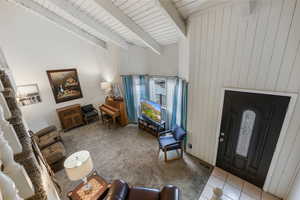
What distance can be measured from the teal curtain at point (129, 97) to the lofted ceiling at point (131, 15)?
1.37 m

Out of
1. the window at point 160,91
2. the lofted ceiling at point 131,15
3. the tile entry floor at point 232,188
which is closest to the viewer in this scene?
the lofted ceiling at point 131,15

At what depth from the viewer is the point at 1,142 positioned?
451 mm

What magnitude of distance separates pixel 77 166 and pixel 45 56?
4.43 meters

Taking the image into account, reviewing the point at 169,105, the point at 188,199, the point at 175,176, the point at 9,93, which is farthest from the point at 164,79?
the point at 9,93

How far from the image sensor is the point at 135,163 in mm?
3209

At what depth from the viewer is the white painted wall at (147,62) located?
387cm

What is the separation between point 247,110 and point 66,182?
404 cm

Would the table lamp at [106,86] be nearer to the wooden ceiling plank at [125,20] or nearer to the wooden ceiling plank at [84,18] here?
the wooden ceiling plank at [84,18]

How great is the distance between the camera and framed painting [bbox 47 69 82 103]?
15.3 ft

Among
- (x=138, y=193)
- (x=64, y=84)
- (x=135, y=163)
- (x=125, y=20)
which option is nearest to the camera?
(x=138, y=193)

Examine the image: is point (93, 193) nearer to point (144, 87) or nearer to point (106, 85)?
point (144, 87)

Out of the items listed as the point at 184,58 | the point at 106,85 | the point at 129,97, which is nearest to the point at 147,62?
the point at 129,97

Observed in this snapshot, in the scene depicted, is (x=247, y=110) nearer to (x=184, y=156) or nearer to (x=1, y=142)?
(x=184, y=156)

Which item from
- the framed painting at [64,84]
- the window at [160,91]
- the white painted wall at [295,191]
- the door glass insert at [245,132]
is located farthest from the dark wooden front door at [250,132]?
the framed painting at [64,84]
